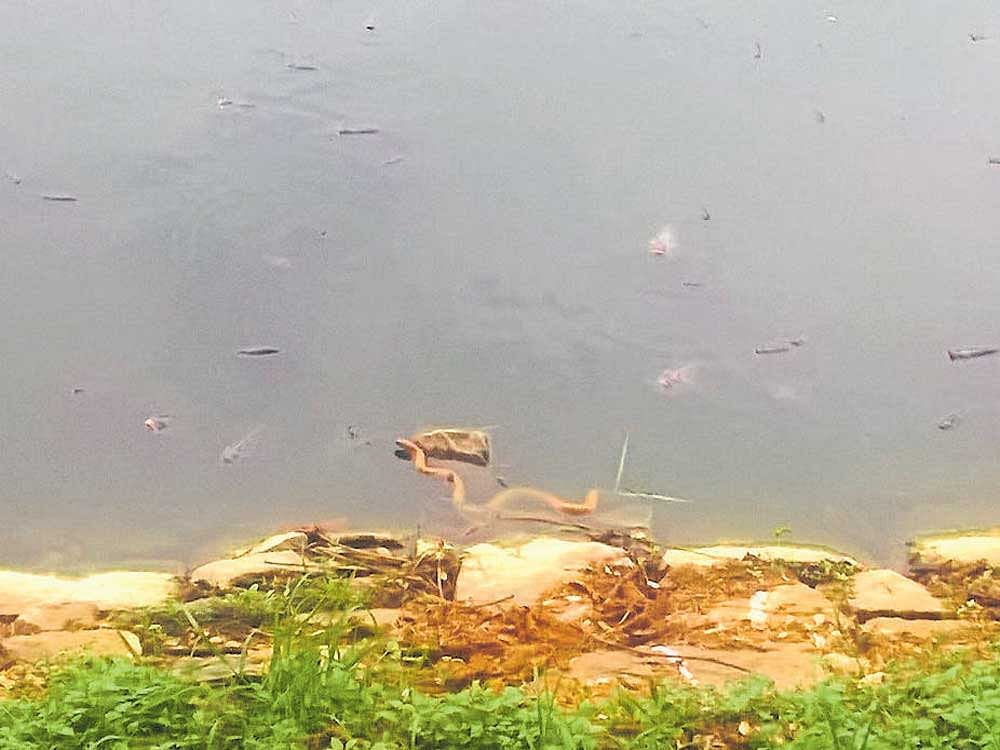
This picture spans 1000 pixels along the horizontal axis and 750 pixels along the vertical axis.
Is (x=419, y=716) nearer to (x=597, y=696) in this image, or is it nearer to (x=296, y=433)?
(x=597, y=696)

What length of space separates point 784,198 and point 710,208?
0.23 m

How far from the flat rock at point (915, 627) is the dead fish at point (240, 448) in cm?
152

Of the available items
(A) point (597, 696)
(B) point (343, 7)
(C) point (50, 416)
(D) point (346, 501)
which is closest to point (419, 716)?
(A) point (597, 696)

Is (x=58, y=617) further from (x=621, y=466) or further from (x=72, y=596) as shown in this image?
(x=621, y=466)

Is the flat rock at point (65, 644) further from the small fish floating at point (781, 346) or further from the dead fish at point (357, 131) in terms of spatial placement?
the small fish floating at point (781, 346)

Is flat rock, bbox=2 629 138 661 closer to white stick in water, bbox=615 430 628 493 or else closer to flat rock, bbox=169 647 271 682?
flat rock, bbox=169 647 271 682

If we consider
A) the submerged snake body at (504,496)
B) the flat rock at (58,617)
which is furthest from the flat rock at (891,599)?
the flat rock at (58,617)

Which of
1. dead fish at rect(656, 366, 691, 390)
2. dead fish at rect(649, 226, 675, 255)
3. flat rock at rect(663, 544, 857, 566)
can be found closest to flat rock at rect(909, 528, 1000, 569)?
flat rock at rect(663, 544, 857, 566)

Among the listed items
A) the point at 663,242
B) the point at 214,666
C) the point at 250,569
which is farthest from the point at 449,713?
Answer: the point at 663,242

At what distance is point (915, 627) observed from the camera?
2.11 meters

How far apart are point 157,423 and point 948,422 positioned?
2.07 metres

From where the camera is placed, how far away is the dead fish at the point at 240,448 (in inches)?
98.7

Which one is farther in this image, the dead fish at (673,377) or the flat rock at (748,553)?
the dead fish at (673,377)

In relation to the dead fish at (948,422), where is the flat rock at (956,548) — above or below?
below
